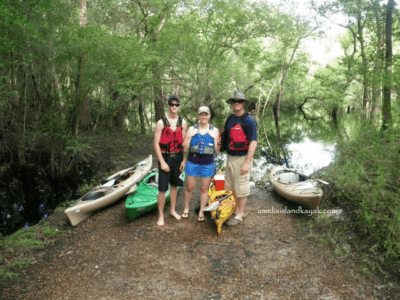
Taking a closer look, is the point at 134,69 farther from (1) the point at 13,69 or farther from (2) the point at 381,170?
(2) the point at 381,170

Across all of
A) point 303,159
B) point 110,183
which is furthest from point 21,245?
point 303,159

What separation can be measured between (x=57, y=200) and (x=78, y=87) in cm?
298

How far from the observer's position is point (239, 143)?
4.10 meters

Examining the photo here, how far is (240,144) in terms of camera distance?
411cm

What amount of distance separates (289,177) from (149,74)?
6511 mm

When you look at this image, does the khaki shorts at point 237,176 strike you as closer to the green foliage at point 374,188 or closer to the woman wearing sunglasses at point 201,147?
the woman wearing sunglasses at point 201,147

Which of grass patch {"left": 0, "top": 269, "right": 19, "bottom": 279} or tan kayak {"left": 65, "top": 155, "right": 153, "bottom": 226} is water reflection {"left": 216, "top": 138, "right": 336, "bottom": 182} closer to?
tan kayak {"left": 65, "top": 155, "right": 153, "bottom": 226}

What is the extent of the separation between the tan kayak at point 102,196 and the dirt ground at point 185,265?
22cm

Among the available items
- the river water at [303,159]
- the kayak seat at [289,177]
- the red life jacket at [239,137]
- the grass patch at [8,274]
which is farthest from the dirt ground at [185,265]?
the river water at [303,159]

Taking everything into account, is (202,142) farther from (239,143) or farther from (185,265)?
(185,265)

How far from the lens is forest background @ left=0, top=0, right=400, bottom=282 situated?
5.10 metres

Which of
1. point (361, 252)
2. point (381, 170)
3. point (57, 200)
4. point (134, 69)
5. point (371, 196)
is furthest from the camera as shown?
point (134, 69)

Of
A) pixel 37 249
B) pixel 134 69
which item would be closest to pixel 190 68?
pixel 134 69

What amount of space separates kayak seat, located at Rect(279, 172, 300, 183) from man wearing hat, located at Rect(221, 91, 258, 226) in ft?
7.72
